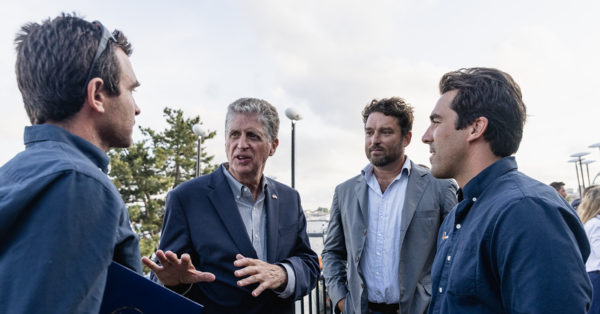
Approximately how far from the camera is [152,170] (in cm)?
2966

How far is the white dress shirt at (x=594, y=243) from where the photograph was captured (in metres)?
4.97

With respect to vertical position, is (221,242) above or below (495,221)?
below

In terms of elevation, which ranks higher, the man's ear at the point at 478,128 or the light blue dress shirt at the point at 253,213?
the man's ear at the point at 478,128

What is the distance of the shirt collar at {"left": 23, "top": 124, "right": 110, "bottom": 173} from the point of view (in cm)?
124

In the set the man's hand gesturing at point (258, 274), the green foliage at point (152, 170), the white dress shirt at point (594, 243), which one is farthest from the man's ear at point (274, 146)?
the green foliage at point (152, 170)

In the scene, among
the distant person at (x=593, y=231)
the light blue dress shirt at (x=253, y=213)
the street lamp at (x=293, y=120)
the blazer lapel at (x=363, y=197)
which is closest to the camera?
the light blue dress shirt at (x=253, y=213)

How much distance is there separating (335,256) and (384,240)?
0.64 meters

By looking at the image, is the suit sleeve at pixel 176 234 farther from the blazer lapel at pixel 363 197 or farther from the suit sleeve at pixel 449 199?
the suit sleeve at pixel 449 199

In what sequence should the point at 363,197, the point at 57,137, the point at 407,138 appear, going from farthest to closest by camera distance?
the point at 407,138, the point at 363,197, the point at 57,137

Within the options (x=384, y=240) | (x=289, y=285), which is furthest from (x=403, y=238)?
(x=289, y=285)

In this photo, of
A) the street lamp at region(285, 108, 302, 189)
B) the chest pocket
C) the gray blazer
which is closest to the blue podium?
the chest pocket

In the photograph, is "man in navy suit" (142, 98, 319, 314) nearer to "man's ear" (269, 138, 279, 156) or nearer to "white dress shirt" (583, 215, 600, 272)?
"man's ear" (269, 138, 279, 156)

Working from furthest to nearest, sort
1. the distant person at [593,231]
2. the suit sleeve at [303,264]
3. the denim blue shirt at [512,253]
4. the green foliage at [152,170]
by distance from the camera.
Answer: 1. the green foliage at [152,170]
2. the distant person at [593,231]
3. the suit sleeve at [303,264]
4. the denim blue shirt at [512,253]

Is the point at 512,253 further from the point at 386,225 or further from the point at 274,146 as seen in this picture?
the point at 274,146
